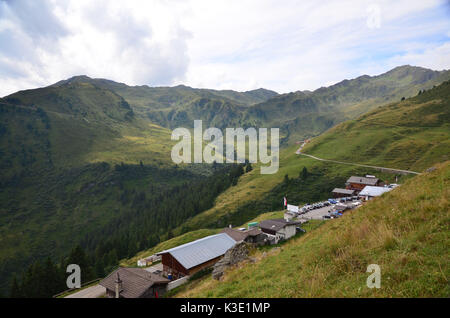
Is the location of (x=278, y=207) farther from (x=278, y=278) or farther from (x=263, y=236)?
(x=278, y=278)

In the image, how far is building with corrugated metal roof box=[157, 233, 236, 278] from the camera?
134 ft

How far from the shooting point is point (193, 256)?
42.2m

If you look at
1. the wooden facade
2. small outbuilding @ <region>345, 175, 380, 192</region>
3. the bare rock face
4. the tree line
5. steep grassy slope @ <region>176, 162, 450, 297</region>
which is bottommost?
the tree line

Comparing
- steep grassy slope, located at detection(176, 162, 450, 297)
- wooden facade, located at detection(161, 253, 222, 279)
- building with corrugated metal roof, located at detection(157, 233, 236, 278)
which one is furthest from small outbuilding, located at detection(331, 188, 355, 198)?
steep grassy slope, located at detection(176, 162, 450, 297)

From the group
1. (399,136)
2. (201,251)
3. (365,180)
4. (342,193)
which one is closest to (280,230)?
(201,251)

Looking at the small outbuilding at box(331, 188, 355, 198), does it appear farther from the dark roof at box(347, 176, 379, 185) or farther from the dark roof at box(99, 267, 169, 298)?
the dark roof at box(99, 267, 169, 298)

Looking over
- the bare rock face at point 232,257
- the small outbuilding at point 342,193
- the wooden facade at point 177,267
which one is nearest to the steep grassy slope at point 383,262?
the bare rock face at point 232,257

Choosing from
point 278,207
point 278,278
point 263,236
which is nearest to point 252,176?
point 278,207

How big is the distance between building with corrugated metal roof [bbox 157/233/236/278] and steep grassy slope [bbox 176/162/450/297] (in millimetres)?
28364

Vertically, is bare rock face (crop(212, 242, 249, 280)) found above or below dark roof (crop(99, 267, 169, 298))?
above

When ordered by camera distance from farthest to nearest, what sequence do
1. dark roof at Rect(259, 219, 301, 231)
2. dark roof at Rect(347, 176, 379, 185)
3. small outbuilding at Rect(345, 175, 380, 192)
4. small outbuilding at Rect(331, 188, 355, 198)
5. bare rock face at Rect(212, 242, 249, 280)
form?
small outbuilding at Rect(345, 175, 380, 192) < dark roof at Rect(347, 176, 379, 185) < small outbuilding at Rect(331, 188, 355, 198) < dark roof at Rect(259, 219, 301, 231) < bare rock face at Rect(212, 242, 249, 280)

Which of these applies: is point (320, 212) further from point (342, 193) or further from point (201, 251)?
point (201, 251)

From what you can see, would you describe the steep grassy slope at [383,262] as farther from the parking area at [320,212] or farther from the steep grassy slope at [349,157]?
the steep grassy slope at [349,157]
